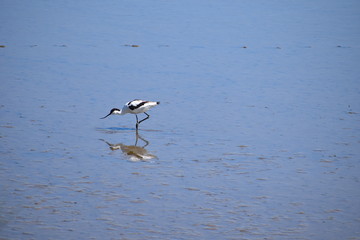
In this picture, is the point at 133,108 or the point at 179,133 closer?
the point at 179,133

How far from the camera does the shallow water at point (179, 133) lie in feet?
23.7

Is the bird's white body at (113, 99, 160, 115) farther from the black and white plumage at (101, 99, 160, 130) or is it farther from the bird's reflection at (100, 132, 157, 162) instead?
the bird's reflection at (100, 132, 157, 162)

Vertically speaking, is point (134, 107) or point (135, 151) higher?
point (135, 151)

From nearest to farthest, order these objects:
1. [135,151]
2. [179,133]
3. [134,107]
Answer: [135,151] < [179,133] < [134,107]

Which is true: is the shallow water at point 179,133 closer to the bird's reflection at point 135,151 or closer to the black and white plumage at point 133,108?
the bird's reflection at point 135,151

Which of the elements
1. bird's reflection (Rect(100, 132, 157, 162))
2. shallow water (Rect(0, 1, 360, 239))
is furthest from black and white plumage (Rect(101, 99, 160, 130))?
bird's reflection (Rect(100, 132, 157, 162))

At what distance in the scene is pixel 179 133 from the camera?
11.1 meters

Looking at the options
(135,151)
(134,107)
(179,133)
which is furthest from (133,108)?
(135,151)

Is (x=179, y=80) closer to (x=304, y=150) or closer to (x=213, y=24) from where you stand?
(x=304, y=150)

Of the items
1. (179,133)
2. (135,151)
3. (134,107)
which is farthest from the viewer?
(134,107)

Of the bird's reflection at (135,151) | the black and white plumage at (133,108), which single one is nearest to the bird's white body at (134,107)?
the black and white plumage at (133,108)

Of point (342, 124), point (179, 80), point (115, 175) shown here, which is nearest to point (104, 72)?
point (179, 80)

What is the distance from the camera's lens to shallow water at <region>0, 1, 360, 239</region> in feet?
23.7

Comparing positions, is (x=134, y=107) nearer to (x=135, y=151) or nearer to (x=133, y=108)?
(x=133, y=108)
